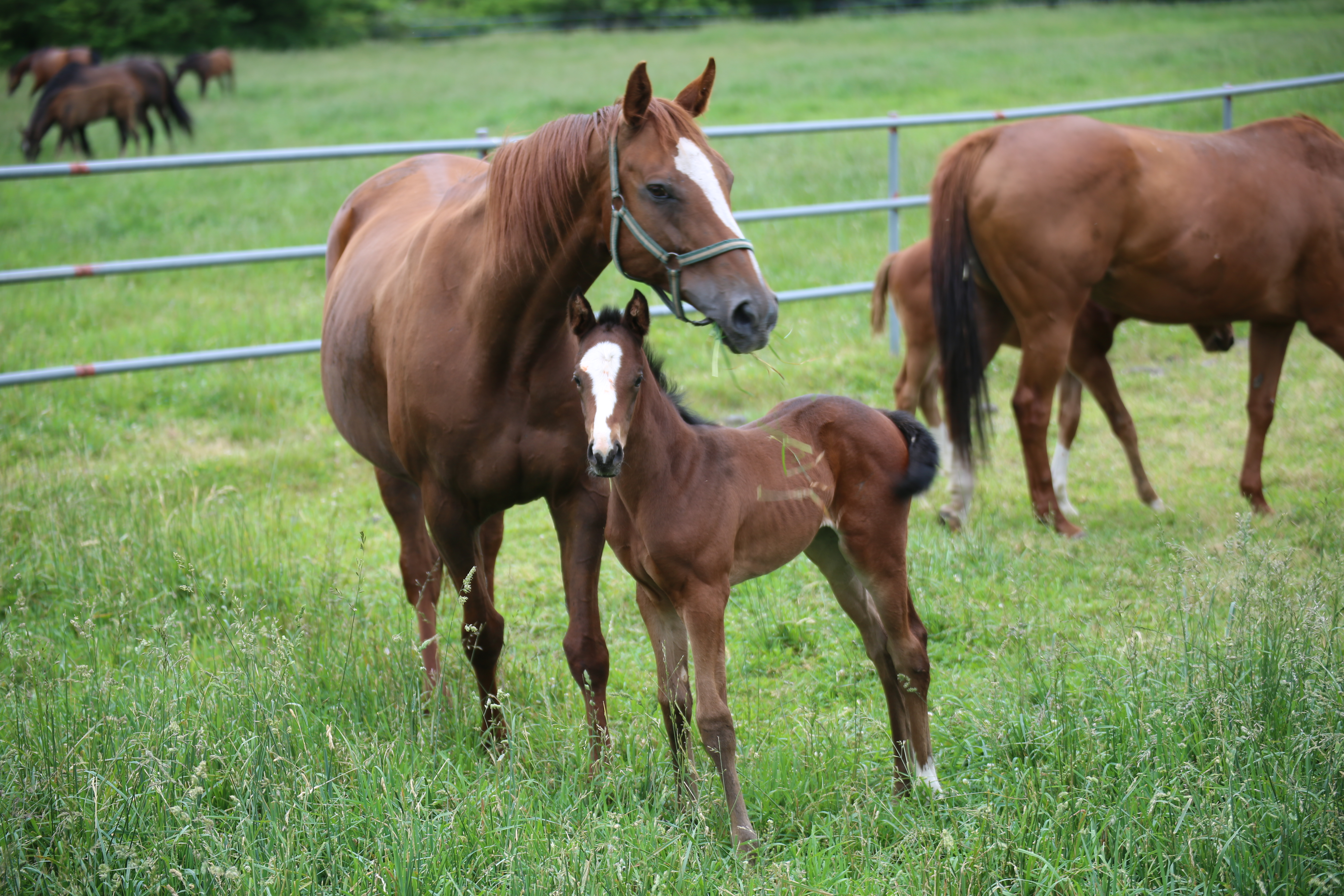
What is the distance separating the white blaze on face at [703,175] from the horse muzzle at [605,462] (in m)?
0.64

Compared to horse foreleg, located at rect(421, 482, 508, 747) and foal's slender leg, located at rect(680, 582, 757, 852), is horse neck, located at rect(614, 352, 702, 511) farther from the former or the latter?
horse foreleg, located at rect(421, 482, 508, 747)

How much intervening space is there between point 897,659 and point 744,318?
43.8 inches

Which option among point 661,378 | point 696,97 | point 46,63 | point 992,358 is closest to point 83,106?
point 46,63

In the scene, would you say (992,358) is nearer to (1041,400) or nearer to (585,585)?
(1041,400)

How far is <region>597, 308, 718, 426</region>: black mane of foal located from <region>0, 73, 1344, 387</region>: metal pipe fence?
83.3 inches

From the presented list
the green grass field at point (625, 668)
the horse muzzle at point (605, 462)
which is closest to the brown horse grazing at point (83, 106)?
the green grass field at point (625, 668)

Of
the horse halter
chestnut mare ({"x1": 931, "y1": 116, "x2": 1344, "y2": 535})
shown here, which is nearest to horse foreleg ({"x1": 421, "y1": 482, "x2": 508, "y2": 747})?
the horse halter

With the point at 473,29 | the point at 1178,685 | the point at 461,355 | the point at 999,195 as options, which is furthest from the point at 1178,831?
the point at 473,29

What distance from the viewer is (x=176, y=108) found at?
16719 millimetres

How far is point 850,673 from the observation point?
11.9ft

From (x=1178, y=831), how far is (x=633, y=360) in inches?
65.7

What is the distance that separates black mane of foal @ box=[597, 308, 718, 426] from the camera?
251 centimetres

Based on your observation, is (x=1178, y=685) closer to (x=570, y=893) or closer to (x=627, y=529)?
(x=627, y=529)

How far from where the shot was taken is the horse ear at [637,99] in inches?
97.7
